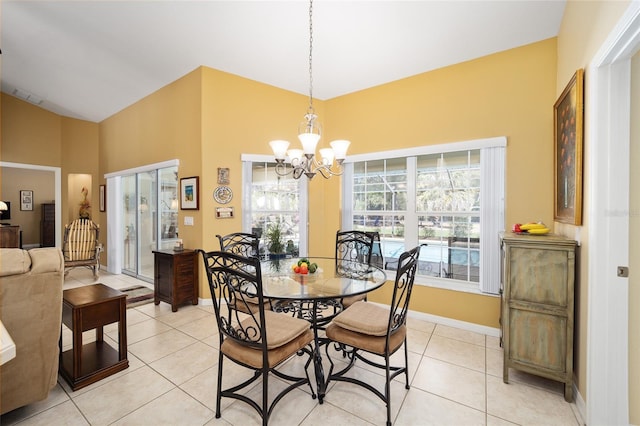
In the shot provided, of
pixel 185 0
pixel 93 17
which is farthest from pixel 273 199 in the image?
pixel 93 17

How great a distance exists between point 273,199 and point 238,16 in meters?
2.25

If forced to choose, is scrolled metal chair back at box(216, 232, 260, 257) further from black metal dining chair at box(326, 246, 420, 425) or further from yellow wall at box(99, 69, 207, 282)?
black metal dining chair at box(326, 246, 420, 425)

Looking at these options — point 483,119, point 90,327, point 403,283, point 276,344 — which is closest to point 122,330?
point 90,327

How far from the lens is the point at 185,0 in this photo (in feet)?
8.45

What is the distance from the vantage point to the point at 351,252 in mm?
3576

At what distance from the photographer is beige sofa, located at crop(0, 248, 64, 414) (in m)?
1.66

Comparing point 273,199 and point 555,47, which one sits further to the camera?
point 273,199

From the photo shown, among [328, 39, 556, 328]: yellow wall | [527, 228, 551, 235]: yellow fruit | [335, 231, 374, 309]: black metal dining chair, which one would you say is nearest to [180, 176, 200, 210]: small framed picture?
[335, 231, 374, 309]: black metal dining chair

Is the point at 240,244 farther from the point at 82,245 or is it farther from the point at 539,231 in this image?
the point at 82,245

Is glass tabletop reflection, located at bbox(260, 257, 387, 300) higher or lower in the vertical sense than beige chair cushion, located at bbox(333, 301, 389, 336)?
higher

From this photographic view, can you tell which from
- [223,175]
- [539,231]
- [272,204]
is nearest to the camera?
[539,231]

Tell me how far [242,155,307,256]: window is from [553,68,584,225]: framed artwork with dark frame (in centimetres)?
290

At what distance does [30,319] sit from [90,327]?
20.1 inches

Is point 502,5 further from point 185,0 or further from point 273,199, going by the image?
point 273,199
